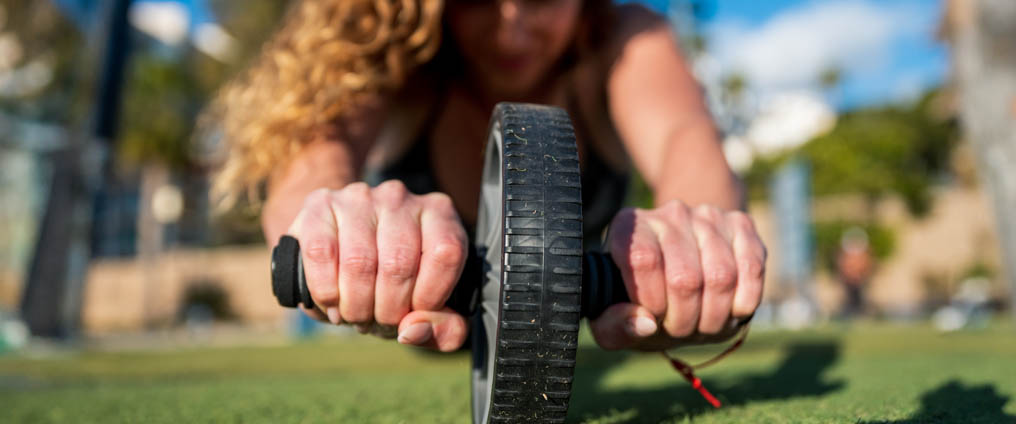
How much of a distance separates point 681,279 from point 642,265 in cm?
5

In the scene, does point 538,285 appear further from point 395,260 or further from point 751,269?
point 751,269

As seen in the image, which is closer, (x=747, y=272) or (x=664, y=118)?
(x=747, y=272)

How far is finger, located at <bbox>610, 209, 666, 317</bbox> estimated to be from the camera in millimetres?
Answer: 879

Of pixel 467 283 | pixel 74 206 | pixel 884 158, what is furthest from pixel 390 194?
pixel 884 158

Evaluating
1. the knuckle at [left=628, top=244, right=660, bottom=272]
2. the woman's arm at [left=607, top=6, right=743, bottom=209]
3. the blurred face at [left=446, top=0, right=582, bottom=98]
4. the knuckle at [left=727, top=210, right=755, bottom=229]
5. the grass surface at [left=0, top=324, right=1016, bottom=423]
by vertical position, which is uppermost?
the blurred face at [left=446, top=0, right=582, bottom=98]

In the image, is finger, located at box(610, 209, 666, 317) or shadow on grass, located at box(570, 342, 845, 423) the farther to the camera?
shadow on grass, located at box(570, 342, 845, 423)

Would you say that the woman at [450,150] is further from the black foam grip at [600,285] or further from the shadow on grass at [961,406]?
the shadow on grass at [961,406]

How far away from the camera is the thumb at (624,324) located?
883mm

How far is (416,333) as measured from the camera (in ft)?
Result: 2.82

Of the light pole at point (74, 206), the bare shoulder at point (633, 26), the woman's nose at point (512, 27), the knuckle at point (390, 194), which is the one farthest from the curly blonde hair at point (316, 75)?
the light pole at point (74, 206)

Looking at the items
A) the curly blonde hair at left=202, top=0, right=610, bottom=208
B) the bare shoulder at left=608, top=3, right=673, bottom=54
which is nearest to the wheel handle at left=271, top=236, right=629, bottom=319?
the curly blonde hair at left=202, top=0, right=610, bottom=208

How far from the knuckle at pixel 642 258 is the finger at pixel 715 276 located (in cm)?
7

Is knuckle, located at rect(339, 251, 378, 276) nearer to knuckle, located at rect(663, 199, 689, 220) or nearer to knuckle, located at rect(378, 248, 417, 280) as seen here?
knuckle, located at rect(378, 248, 417, 280)

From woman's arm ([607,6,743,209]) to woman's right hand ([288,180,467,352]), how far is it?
53cm
